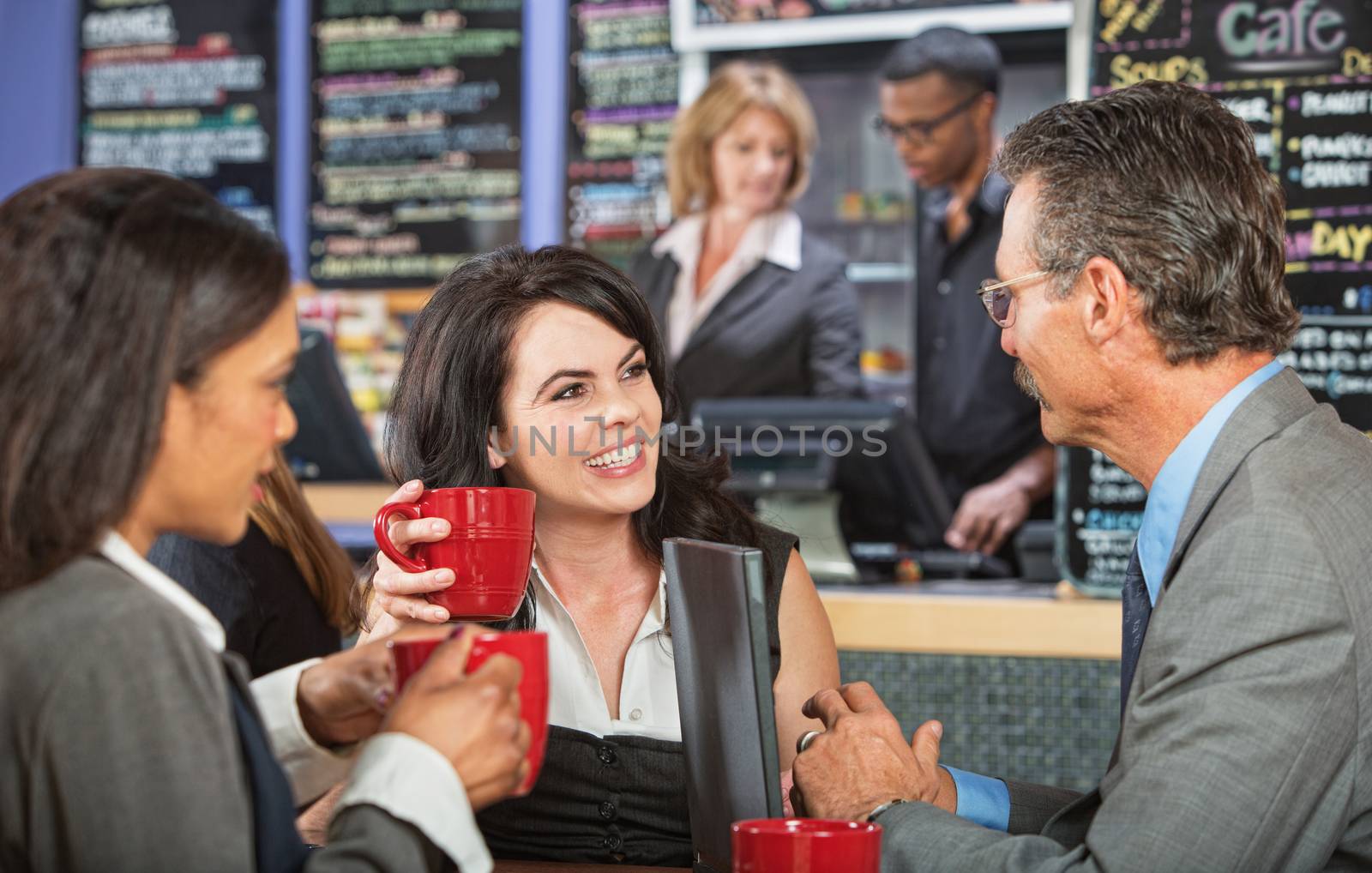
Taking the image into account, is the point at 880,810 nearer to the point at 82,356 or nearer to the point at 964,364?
the point at 82,356

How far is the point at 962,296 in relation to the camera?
4.48 metres

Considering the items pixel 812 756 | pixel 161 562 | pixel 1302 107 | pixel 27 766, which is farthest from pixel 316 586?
pixel 1302 107

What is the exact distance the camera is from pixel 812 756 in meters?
1.56

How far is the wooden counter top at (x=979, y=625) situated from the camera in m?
3.39

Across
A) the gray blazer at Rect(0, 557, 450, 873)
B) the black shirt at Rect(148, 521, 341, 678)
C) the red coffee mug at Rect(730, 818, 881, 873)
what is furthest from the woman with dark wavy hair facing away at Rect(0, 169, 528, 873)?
the black shirt at Rect(148, 521, 341, 678)

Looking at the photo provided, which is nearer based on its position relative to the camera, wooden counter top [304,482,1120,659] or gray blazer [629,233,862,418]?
wooden counter top [304,482,1120,659]

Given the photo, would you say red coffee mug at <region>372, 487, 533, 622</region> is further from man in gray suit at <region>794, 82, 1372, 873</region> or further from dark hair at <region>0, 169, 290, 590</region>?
dark hair at <region>0, 169, 290, 590</region>

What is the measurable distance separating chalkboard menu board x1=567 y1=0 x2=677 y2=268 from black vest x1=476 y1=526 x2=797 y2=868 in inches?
128

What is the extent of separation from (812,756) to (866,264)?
3280mm

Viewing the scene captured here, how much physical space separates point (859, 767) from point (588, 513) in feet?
2.23

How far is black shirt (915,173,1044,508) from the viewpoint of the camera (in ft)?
14.5

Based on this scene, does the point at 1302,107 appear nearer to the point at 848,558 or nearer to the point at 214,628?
the point at 848,558

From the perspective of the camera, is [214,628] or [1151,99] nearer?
[214,628]

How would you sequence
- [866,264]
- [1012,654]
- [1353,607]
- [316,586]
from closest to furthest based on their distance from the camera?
[1353,607] → [316,586] → [1012,654] → [866,264]
